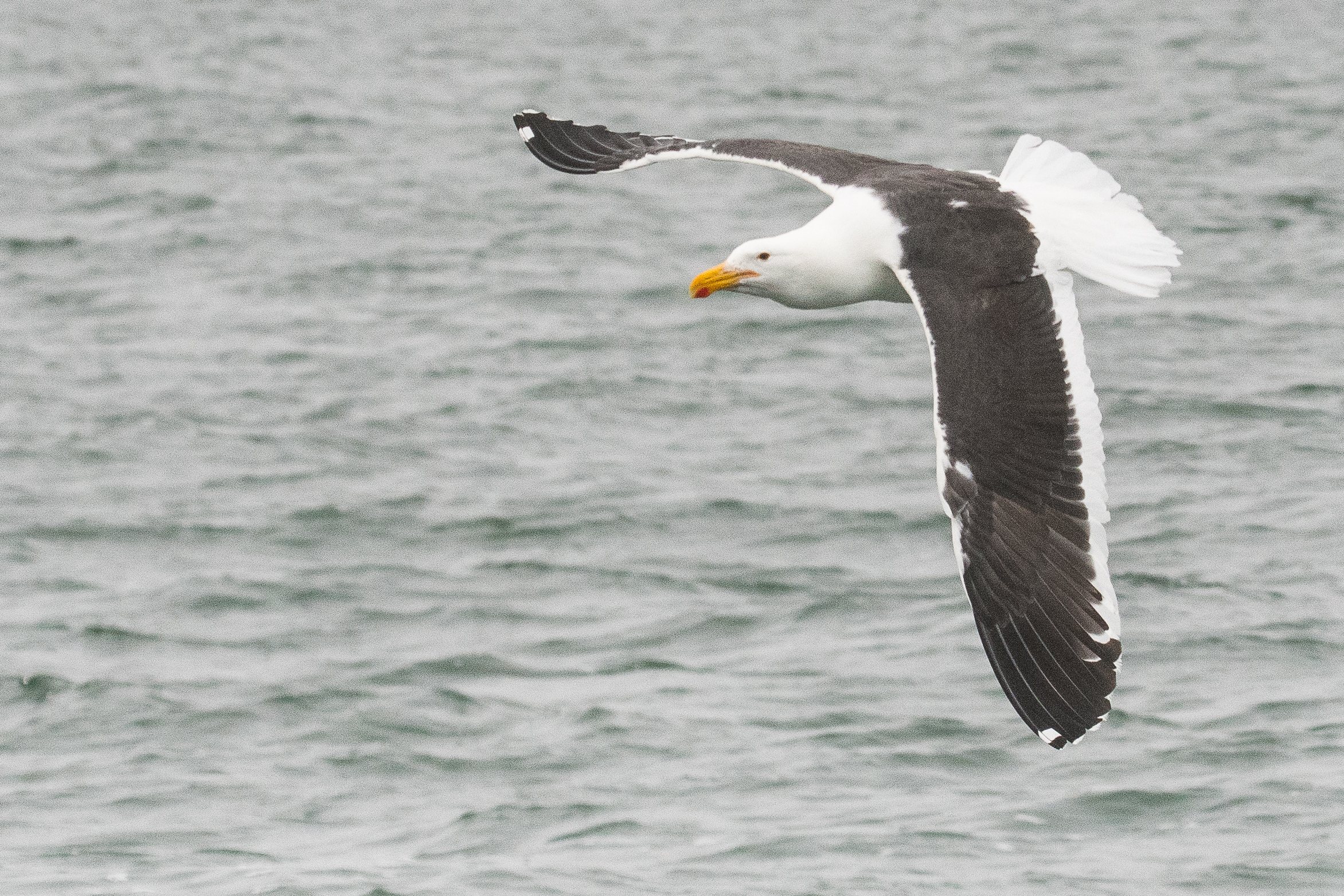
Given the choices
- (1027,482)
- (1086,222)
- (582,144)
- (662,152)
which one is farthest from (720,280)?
(1027,482)

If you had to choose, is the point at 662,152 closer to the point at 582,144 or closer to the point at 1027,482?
the point at 582,144

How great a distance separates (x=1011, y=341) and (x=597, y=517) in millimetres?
7246

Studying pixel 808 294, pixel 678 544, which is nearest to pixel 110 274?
pixel 678 544

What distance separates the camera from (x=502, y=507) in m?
14.8

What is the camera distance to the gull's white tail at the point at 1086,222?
8070 millimetres

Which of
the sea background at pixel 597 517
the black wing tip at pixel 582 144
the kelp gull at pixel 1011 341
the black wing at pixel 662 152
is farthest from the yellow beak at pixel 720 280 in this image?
the sea background at pixel 597 517

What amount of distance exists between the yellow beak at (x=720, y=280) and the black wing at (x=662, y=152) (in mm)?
432

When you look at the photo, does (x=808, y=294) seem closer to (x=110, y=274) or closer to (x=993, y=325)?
(x=993, y=325)

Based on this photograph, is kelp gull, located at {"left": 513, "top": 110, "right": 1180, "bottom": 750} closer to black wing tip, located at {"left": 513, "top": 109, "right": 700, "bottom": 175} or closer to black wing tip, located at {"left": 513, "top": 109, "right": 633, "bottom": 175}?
black wing tip, located at {"left": 513, "top": 109, "right": 700, "bottom": 175}

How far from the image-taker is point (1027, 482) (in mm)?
7297

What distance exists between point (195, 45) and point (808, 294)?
21.5 metres

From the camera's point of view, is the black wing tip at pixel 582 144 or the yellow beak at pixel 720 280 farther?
the black wing tip at pixel 582 144

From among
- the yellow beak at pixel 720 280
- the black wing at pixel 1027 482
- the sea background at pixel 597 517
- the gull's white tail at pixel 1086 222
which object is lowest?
the sea background at pixel 597 517

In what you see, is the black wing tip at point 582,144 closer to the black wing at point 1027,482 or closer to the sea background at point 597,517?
the black wing at point 1027,482
